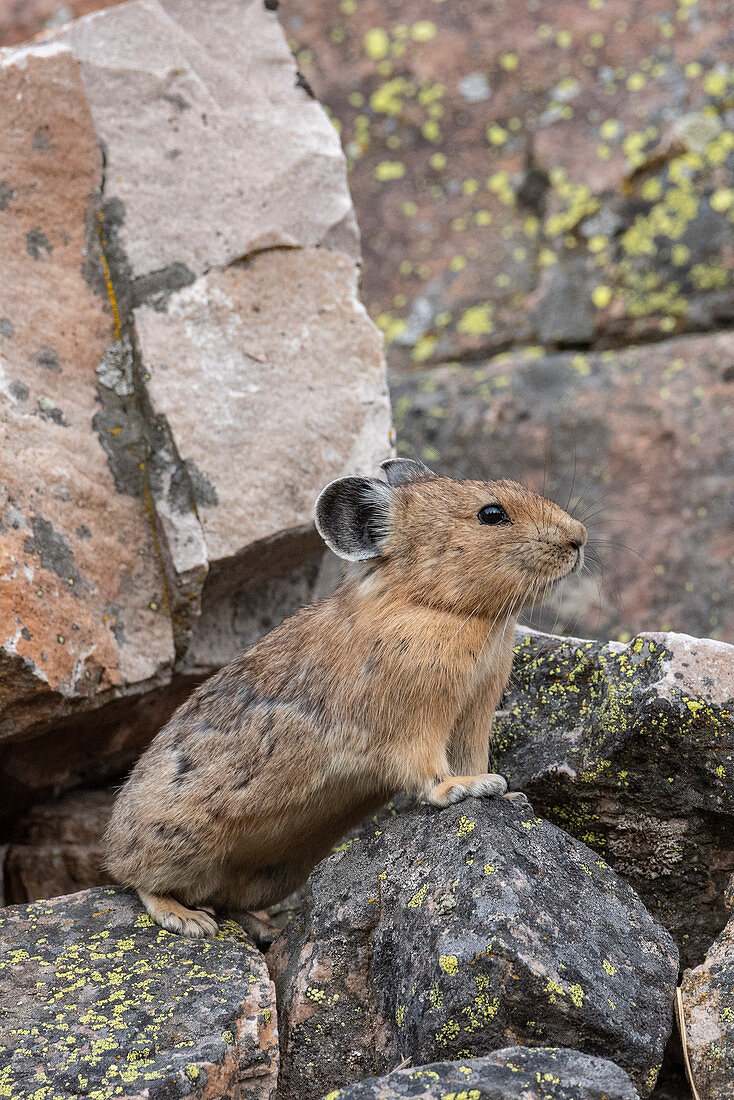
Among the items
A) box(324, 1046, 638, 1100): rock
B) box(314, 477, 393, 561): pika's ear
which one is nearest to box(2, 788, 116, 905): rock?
box(314, 477, 393, 561): pika's ear

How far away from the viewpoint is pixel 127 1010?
4363 millimetres

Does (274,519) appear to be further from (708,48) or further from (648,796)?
(708,48)

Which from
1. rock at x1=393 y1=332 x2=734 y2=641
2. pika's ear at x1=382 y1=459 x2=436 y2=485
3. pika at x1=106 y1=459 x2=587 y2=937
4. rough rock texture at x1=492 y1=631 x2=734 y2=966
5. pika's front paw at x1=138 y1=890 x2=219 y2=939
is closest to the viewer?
rough rock texture at x1=492 y1=631 x2=734 y2=966

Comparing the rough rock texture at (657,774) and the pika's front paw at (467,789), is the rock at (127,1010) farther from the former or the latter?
the rough rock texture at (657,774)

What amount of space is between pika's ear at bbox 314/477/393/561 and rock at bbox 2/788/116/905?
2.72 metres

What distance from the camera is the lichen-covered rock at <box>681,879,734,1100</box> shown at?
409cm

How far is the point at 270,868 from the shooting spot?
5.85 metres

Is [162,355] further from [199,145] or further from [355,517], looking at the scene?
[355,517]

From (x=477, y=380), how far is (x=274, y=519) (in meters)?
3.74

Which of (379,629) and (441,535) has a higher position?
(441,535)

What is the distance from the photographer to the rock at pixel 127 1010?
3967 millimetres

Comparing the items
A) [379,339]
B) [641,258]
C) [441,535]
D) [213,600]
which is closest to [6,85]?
[379,339]

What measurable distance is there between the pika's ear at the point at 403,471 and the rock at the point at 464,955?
1920mm

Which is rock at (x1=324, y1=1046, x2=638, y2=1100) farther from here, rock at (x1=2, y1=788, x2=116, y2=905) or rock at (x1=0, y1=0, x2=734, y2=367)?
rock at (x1=0, y1=0, x2=734, y2=367)
